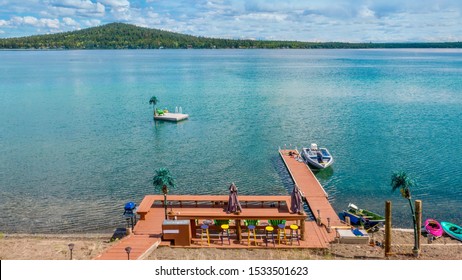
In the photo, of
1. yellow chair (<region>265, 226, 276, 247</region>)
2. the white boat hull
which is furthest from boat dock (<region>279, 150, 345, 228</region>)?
yellow chair (<region>265, 226, 276, 247</region>)

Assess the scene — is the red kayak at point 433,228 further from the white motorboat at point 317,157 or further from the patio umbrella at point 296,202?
the white motorboat at point 317,157

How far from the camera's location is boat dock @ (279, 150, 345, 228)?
2775cm

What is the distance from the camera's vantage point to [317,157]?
4131cm

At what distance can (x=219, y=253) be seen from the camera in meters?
21.8

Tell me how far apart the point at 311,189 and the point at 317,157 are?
25.4 ft

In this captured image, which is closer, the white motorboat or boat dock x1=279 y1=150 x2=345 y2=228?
boat dock x1=279 y1=150 x2=345 y2=228

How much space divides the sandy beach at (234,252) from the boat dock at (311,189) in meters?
3.46

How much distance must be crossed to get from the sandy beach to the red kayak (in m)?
0.97

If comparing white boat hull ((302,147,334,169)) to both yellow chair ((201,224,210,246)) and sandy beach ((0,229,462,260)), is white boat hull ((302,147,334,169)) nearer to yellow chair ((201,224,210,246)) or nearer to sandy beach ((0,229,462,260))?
sandy beach ((0,229,462,260))

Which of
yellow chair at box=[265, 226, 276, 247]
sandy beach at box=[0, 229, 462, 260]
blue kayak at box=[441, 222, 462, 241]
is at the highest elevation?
yellow chair at box=[265, 226, 276, 247]

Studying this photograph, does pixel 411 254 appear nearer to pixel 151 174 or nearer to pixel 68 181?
pixel 151 174

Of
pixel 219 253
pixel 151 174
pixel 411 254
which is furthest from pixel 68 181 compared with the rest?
pixel 411 254

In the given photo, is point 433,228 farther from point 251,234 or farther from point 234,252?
point 234,252

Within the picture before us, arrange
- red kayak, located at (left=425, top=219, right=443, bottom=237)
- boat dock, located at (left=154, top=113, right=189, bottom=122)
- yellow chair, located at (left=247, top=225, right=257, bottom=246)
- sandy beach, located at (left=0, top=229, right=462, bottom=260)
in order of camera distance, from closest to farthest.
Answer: sandy beach, located at (left=0, top=229, right=462, bottom=260), yellow chair, located at (left=247, top=225, right=257, bottom=246), red kayak, located at (left=425, top=219, right=443, bottom=237), boat dock, located at (left=154, top=113, right=189, bottom=122)
